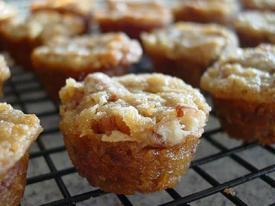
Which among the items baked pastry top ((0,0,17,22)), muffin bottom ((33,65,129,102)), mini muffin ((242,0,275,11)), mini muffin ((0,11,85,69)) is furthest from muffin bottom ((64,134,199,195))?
mini muffin ((242,0,275,11))

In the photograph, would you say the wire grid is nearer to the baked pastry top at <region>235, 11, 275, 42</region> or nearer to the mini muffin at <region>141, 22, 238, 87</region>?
the mini muffin at <region>141, 22, 238, 87</region>

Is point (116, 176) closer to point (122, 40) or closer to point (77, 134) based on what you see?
point (77, 134)

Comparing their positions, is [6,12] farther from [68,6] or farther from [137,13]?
[137,13]

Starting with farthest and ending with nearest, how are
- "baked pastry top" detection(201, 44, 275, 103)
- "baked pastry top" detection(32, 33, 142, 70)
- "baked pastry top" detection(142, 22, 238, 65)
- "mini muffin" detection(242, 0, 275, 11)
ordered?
"mini muffin" detection(242, 0, 275, 11) < "baked pastry top" detection(142, 22, 238, 65) < "baked pastry top" detection(32, 33, 142, 70) < "baked pastry top" detection(201, 44, 275, 103)

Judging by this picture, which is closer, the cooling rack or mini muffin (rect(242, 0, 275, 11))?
the cooling rack

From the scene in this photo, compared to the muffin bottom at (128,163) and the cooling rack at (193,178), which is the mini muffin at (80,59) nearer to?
the cooling rack at (193,178)

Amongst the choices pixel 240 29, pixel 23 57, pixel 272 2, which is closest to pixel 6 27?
pixel 23 57
